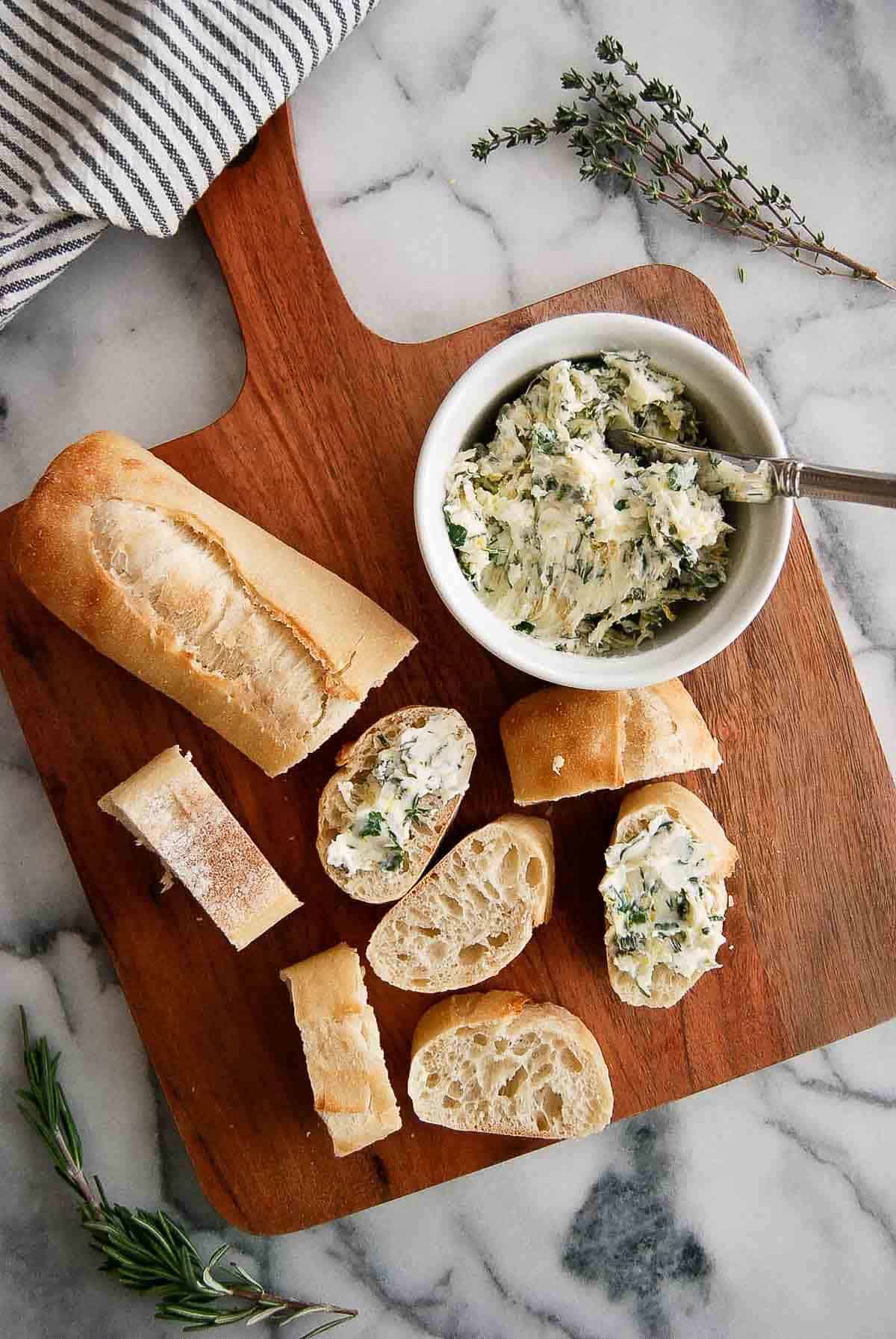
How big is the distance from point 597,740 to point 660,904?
0.37 metres

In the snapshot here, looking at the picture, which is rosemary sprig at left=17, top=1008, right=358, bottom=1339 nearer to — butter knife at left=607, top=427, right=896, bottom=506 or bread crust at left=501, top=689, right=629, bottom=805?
bread crust at left=501, top=689, right=629, bottom=805

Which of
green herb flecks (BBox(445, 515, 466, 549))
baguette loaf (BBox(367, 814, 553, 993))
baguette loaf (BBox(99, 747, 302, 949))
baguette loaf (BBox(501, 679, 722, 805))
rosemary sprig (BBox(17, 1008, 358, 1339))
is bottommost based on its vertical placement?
rosemary sprig (BBox(17, 1008, 358, 1339))

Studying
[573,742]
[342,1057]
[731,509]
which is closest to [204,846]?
[342,1057]

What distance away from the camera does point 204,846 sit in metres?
1.98

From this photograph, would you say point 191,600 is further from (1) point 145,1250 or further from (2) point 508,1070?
(1) point 145,1250

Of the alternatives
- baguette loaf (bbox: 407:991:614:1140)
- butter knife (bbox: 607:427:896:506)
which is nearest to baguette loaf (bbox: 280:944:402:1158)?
baguette loaf (bbox: 407:991:614:1140)

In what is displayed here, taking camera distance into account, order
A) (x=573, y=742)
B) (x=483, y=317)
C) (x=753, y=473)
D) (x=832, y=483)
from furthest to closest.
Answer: (x=483, y=317), (x=573, y=742), (x=753, y=473), (x=832, y=483)

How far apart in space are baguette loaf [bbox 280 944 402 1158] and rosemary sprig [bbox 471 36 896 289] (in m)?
1.72

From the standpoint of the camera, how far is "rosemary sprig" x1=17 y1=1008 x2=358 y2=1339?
2.10 metres

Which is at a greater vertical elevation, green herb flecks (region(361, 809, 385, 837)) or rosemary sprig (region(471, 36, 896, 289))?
rosemary sprig (region(471, 36, 896, 289))

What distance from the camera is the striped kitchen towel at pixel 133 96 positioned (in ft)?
6.30

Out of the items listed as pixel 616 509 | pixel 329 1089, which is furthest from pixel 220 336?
pixel 329 1089

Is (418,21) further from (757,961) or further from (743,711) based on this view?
(757,961)

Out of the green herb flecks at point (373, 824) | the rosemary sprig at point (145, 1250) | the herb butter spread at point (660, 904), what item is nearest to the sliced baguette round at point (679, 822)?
the herb butter spread at point (660, 904)
